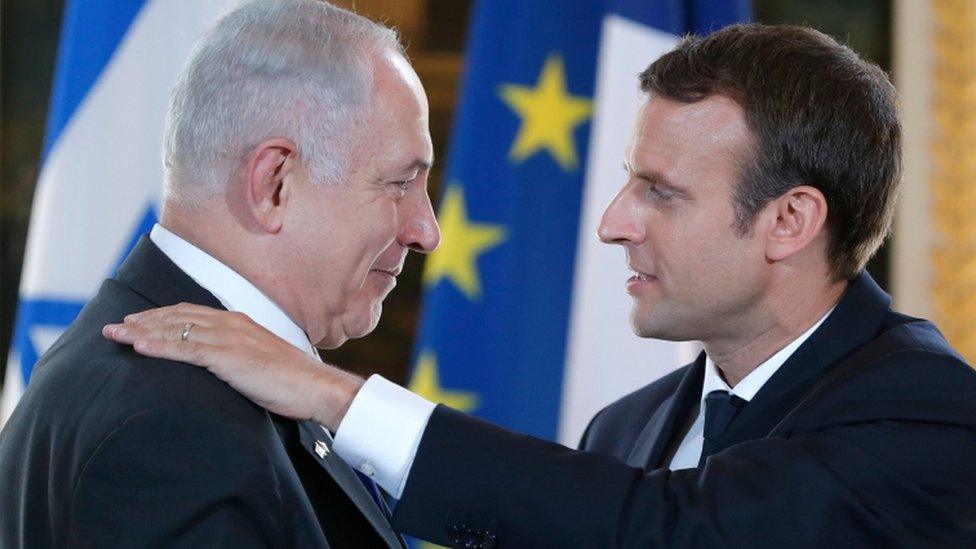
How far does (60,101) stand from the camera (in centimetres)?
299

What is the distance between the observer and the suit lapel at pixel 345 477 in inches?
65.4

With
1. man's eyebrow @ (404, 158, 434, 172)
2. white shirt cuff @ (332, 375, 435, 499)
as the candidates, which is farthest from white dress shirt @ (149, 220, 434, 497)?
man's eyebrow @ (404, 158, 434, 172)

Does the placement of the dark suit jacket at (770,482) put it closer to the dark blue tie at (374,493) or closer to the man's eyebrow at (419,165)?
the dark blue tie at (374,493)

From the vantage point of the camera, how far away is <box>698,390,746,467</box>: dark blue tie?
198cm

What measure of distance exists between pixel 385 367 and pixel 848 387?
2.49 metres

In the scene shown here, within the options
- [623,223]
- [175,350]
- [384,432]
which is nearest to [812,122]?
[623,223]

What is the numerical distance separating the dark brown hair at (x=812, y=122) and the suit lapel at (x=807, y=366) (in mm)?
87

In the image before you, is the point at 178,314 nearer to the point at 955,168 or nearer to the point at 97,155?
the point at 97,155

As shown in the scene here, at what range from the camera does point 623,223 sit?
2023 mm

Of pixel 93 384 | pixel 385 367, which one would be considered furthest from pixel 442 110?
pixel 93 384

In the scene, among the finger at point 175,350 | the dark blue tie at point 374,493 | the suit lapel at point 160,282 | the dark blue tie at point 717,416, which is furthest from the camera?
the dark blue tie at point 717,416

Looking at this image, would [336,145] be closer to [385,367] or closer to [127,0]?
[127,0]

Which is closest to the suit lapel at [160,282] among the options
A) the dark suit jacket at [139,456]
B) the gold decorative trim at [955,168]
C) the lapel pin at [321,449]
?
the dark suit jacket at [139,456]

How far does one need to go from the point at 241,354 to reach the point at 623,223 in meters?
0.73
